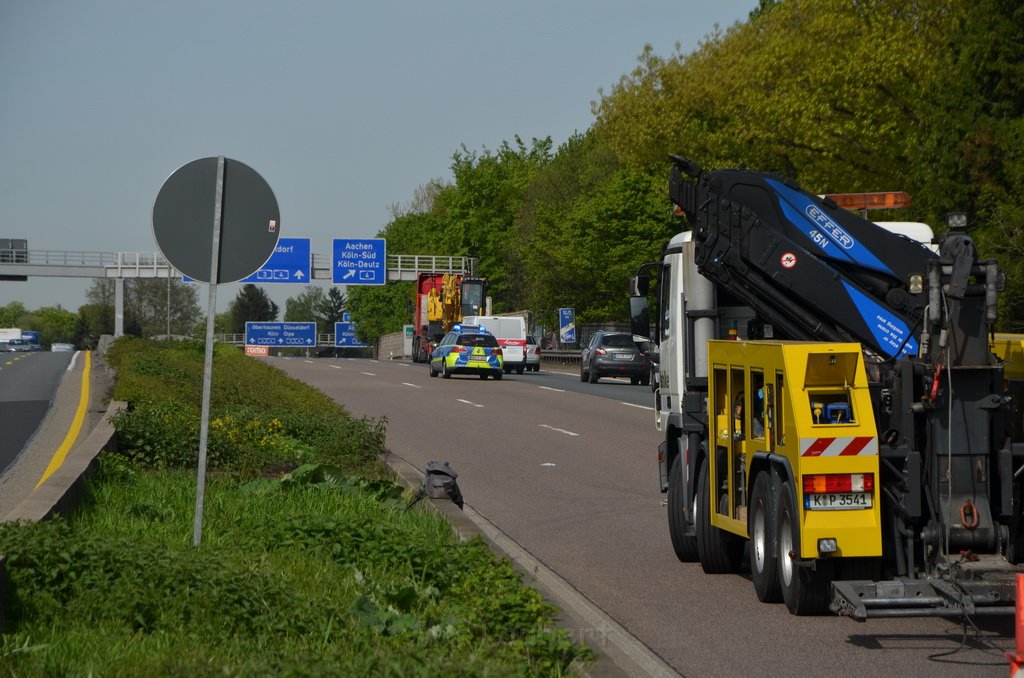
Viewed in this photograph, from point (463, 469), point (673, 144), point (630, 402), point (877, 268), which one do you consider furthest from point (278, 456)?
point (673, 144)

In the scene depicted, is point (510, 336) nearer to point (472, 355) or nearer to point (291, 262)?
point (472, 355)

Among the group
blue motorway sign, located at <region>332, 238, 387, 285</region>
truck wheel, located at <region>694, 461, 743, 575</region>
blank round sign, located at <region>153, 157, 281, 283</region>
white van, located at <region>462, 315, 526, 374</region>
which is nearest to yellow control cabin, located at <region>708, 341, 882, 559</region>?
truck wheel, located at <region>694, 461, 743, 575</region>

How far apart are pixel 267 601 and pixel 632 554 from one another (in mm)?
4882

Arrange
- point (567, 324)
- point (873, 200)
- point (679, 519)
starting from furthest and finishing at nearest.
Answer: point (567, 324)
point (873, 200)
point (679, 519)

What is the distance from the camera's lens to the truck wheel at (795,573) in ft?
27.1

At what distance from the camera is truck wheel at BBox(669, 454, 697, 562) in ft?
35.5

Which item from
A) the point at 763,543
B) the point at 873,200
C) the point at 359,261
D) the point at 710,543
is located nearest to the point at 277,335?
the point at 359,261

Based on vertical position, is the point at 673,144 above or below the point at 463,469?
above

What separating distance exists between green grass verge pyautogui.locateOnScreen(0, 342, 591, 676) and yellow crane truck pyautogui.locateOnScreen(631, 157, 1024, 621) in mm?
1740

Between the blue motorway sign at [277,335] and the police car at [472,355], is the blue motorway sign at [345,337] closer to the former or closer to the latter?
the blue motorway sign at [277,335]

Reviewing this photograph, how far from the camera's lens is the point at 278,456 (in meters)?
15.6

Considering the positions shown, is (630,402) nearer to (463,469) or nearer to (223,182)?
(463,469)

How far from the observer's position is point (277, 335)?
112000mm

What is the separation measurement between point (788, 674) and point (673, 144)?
148ft
